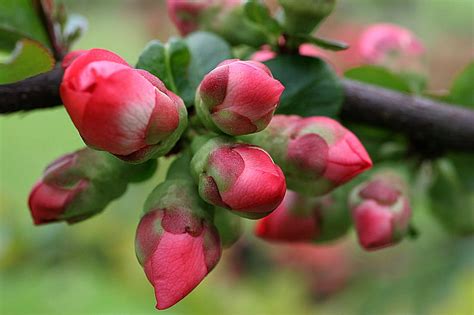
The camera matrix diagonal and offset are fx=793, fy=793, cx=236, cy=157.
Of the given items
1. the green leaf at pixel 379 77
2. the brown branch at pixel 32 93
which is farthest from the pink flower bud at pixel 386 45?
the brown branch at pixel 32 93

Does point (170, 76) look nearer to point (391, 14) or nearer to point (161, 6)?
point (391, 14)

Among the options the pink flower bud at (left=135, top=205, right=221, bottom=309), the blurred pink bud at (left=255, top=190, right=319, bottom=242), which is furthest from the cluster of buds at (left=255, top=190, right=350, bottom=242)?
the pink flower bud at (left=135, top=205, right=221, bottom=309)

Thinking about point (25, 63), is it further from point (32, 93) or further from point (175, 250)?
point (175, 250)

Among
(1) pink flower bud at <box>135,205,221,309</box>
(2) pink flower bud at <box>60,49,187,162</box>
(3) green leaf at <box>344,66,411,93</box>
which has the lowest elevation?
(3) green leaf at <box>344,66,411,93</box>

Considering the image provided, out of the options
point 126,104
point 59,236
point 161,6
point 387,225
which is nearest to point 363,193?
point 387,225

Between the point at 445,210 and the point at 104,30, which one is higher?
the point at 445,210

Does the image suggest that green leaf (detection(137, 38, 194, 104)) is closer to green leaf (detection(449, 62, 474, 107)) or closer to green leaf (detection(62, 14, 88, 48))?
green leaf (detection(62, 14, 88, 48))

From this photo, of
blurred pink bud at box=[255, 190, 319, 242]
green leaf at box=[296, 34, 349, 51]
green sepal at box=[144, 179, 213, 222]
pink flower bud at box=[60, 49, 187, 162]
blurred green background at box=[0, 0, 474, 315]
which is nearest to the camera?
pink flower bud at box=[60, 49, 187, 162]
